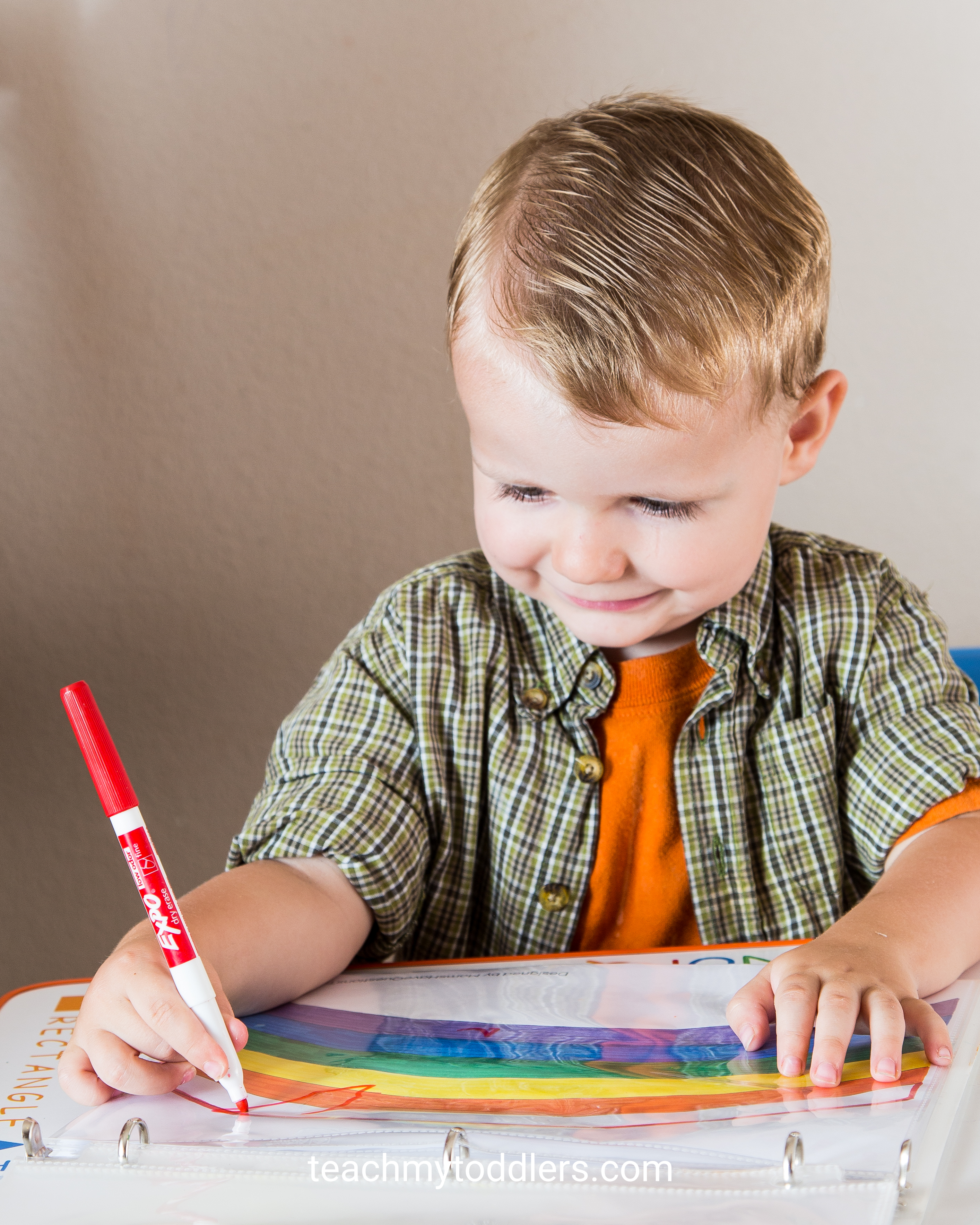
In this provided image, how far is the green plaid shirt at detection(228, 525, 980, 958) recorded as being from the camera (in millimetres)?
723

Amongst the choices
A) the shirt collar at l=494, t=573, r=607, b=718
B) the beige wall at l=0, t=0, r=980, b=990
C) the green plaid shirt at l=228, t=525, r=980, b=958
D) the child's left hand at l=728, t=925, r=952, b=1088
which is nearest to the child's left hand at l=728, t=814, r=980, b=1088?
the child's left hand at l=728, t=925, r=952, b=1088

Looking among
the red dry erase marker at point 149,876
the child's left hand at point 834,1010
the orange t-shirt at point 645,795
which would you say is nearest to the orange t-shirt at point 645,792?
the orange t-shirt at point 645,795

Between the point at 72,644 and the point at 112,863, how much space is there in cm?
22

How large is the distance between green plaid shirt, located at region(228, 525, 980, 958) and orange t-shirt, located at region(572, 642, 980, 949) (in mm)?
12

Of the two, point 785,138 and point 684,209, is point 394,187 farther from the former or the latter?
point 684,209

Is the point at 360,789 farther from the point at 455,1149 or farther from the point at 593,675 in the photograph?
the point at 455,1149

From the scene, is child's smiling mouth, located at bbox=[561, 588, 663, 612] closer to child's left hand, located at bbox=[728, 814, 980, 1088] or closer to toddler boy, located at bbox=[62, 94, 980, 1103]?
toddler boy, located at bbox=[62, 94, 980, 1103]

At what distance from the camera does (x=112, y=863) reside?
1.12 m

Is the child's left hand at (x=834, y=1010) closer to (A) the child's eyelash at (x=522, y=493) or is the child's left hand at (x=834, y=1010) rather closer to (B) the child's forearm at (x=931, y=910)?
(B) the child's forearm at (x=931, y=910)

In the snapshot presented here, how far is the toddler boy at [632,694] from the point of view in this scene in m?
0.55

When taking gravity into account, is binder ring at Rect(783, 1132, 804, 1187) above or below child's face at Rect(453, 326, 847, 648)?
below

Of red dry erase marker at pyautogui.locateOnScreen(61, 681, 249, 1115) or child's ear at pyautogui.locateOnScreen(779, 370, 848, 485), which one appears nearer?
red dry erase marker at pyautogui.locateOnScreen(61, 681, 249, 1115)

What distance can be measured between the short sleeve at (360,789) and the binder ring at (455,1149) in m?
0.27

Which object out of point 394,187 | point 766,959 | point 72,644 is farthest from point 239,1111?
point 394,187
